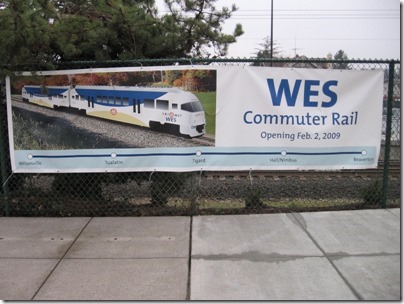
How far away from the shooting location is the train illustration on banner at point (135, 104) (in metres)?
4.91

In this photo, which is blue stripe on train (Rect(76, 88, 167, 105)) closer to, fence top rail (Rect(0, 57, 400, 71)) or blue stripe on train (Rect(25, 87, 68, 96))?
blue stripe on train (Rect(25, 87, 68, 96))

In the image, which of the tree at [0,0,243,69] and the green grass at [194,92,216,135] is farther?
the green grass at [194,92,216,135]

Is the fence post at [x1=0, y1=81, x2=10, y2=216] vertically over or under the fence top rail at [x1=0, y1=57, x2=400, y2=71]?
under

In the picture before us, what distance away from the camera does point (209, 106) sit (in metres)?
4.94

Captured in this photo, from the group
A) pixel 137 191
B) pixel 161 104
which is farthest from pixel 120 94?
pixel 137 191

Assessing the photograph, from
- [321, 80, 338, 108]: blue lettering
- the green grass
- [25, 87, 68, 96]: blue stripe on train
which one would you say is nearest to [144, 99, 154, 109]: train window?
the green grass

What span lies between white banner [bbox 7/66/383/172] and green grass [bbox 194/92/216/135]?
0.01 meters

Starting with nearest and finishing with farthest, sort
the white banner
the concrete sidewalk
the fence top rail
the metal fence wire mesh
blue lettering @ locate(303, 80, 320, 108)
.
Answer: the concrete sidewalk < the fence top rail < the white banner < blue lettering @ locate(303, 80, 320, 108) < the metal fence wire mesh

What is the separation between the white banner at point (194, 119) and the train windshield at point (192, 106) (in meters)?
0.01

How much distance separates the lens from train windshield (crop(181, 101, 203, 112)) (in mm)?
4902

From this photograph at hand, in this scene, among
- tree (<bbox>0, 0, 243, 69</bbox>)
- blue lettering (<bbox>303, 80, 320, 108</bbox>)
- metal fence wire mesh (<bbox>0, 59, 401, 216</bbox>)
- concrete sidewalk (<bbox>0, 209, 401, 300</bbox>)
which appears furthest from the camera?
metal fence wire mesh (<bbox>0, 59, 401, 216</bbox>)

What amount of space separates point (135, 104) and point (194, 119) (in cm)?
79

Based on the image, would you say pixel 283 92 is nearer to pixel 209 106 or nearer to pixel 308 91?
pixel 308 91

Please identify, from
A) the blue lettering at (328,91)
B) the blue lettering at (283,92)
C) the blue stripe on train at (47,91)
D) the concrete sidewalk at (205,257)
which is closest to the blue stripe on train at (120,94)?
the blue stripe on train at (47,91)
